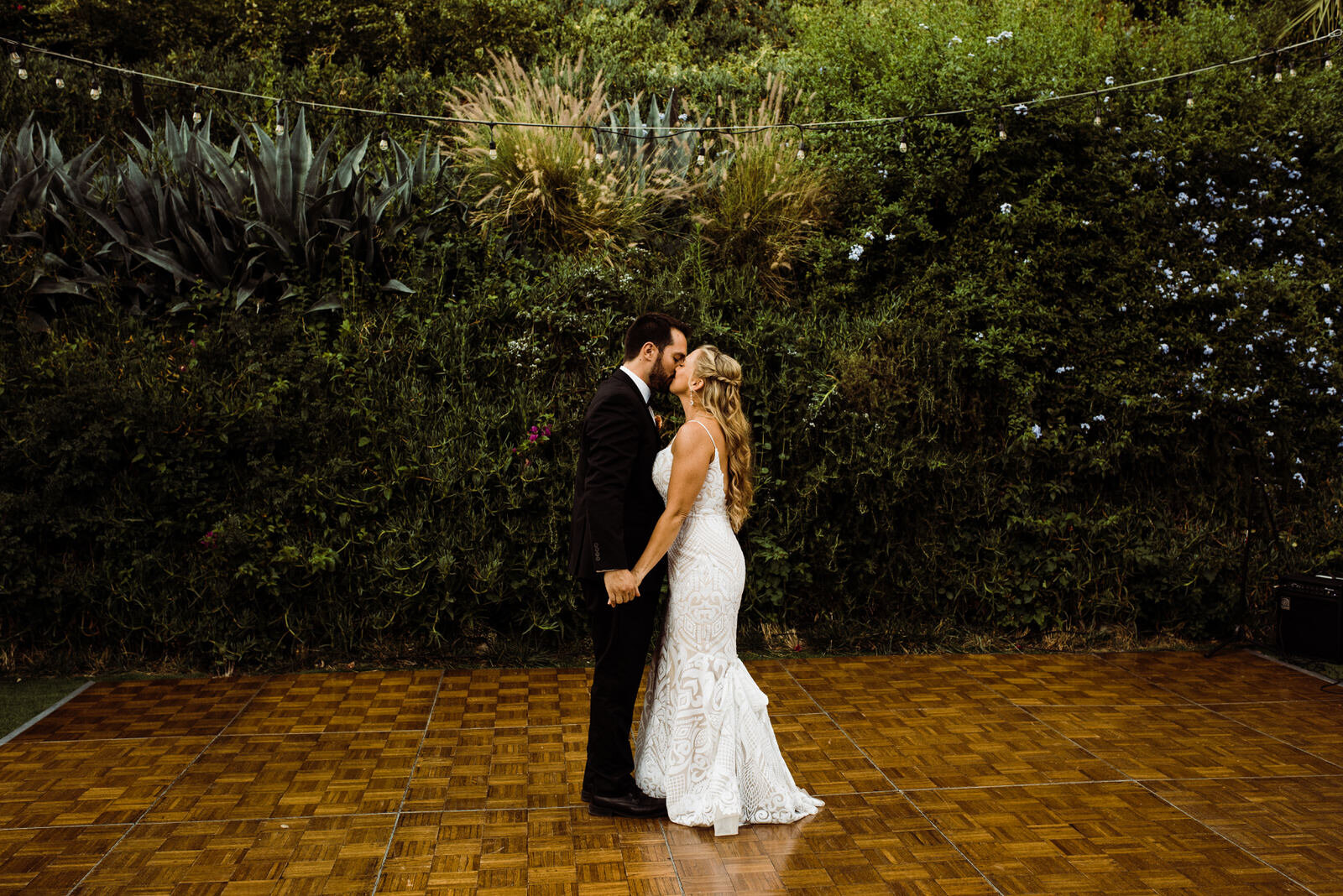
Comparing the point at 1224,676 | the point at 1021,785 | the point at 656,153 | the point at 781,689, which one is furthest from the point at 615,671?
the point at 656,153

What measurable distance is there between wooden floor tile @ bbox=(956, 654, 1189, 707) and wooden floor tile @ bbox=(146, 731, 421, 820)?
295cm

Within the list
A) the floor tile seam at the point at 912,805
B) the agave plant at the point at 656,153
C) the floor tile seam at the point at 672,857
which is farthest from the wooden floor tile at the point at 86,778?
the agave plant at the point at 656,153

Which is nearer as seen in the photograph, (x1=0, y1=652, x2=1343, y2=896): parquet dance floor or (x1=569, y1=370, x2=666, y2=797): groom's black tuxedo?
(x1=0, y1=652, x2=1343, y2=896): parquet dance floor

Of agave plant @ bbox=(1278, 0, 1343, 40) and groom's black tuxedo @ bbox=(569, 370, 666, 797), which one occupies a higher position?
agave plant @ bbox=(1278, 0, 1343, 40)

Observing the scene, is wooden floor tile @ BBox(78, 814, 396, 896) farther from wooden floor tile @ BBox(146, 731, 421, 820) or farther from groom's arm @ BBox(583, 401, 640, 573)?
groom's arm @ BBox(583, 401, 640, 573)

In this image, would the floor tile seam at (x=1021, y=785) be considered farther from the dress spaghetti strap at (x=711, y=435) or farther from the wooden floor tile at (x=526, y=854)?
the dress spaghetti strap at (x=711, y=435)

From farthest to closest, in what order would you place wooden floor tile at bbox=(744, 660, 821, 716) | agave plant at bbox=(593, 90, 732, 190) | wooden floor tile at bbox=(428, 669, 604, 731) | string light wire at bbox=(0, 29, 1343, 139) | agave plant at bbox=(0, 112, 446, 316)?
agave plant at bbox=(593, 90, 732, 190)
string light wire at bbox=(0, 29, 1343, 139)
agave plant at bbox=(0, 112, 446, 316)
wooden floor tile at bbox=(744, 660, 821, 716)
wooden floor tile at bbox=(428, 669, 604, 731)

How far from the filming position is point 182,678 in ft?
16.2

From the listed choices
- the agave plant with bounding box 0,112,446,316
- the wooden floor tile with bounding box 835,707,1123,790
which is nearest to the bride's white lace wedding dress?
the wooden floor tile with bounding box 835,707,1123,790

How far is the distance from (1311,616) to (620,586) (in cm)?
416

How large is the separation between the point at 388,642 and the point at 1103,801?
357cm

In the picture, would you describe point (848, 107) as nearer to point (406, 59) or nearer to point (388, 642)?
point (388, 642)

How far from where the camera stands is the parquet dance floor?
2.98 m

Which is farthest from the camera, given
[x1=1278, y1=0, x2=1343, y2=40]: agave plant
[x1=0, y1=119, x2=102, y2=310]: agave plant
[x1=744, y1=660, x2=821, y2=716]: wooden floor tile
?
[x1=1278, y1=0, x2=1343, y2=40]: agave plant
